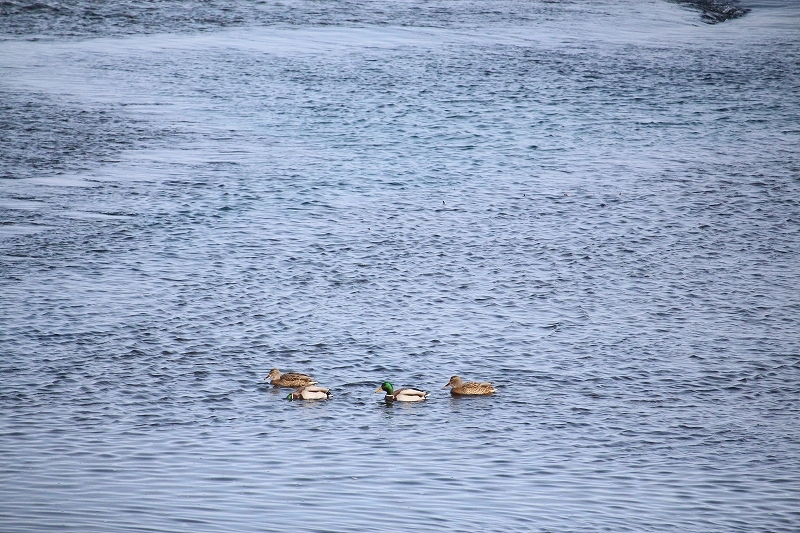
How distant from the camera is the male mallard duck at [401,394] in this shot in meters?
18.3

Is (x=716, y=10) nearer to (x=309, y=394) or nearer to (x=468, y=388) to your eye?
(x=468, y=388)

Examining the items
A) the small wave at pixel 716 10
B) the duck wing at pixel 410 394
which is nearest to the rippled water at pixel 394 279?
the duck wing at pixel 410 394

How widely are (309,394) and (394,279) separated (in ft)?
23.0

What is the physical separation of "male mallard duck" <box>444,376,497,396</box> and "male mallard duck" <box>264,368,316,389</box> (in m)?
2.29

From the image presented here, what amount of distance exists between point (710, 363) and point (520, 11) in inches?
1456

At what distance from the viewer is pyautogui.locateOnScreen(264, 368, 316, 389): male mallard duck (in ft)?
61.5

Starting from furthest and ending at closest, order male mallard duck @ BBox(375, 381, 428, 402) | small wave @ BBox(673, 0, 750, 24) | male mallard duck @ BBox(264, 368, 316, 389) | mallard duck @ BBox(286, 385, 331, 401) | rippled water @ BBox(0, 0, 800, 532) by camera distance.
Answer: small wave @ BBox(673, 0, 750, 24), male mallard duck @ BBox(264, 368, 316, 389), mallard duck @ BBox(286, 385, 331, 401), male mallard duck @ BBox(375, 381, 428, 402), rippled water @ BBox(0, 0, 800, 532)

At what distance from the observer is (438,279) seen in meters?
25.3

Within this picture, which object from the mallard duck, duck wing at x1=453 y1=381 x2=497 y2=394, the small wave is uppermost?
the small wave

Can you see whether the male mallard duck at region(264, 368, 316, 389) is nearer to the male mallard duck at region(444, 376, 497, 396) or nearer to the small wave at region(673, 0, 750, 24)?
the male mallard duck at region(444, 376, 497, 396)

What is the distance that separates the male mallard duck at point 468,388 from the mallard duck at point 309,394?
206cm

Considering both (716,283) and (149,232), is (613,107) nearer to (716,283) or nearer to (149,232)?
(716,283)

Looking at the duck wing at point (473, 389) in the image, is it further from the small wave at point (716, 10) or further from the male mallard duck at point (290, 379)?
the small wave at point (716, 10)

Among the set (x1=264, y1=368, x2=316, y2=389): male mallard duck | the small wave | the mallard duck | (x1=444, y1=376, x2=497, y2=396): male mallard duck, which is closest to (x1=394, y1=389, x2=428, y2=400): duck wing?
(x1=444, y1=376, x2=497, y2=396): male mallard duck
